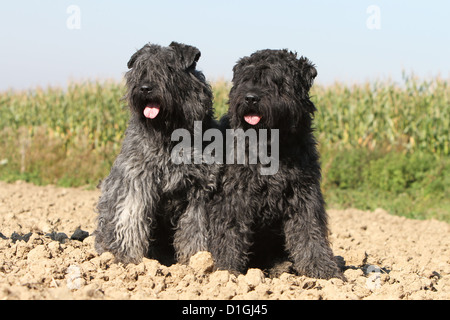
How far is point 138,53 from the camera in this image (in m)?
6.11

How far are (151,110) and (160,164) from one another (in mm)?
567

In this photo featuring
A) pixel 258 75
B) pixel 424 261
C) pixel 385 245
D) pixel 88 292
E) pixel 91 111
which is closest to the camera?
pixel 88 292

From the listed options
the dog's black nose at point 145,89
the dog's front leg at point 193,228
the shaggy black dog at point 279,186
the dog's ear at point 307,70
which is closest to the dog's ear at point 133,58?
the dog's black nose at point 145,89

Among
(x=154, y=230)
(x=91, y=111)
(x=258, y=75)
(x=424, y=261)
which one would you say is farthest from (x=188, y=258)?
(x=91, y=111)

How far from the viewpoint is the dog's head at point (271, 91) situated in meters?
5.44

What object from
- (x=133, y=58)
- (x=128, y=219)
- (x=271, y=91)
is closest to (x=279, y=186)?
(x=271, y=91)

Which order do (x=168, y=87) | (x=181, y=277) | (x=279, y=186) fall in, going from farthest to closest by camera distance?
(x=168, y=87) < (x=279, y=186) < (x=181, y=277)

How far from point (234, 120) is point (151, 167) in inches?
40.0

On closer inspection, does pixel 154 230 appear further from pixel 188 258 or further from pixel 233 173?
pixel 233 173

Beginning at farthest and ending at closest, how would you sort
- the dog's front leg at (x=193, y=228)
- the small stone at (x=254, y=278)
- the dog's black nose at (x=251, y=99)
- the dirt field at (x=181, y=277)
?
1. the dog's front leg at (x=193, y=228)
2. the dog's black nose at (x=251, y=99)
3. the small stone at (x=254, y=278)
4. the dirt field at (x=181, y=277)

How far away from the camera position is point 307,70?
19.0 feet

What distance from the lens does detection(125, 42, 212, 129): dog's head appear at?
5.73 metres

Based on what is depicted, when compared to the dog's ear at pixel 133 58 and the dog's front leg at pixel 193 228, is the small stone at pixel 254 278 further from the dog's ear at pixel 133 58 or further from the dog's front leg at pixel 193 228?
the dog's ear at pixel 133 58

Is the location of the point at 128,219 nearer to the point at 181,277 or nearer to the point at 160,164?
the point at 160,164
